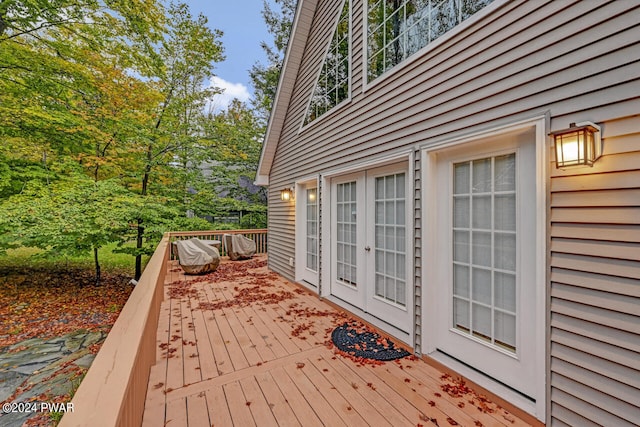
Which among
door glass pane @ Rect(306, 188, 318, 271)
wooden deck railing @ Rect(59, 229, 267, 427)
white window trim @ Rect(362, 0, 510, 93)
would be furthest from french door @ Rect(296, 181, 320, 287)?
wooden deck railing @ Rect(59, 229, 267, 427)

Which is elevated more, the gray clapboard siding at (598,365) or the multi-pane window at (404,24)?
the multi-pane window at (404,24)

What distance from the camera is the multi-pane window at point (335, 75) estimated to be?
13.5 ft

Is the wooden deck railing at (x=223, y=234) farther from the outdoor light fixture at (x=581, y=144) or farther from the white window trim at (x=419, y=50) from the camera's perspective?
the outdoor light fixture at (x=581, y=144)

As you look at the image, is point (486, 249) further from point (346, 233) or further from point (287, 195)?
point (287, 195)

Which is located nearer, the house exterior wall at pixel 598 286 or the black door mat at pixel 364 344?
the house exterior wall at pixel 598 286

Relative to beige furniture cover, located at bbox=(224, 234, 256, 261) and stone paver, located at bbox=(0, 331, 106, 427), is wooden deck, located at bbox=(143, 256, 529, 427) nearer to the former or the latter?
stone paver, located at bbox=(0, 331, 106, 427)

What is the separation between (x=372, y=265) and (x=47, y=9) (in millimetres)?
8112

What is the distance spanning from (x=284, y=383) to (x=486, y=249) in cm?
209

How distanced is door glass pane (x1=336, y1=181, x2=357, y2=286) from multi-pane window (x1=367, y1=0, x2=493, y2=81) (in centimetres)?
160

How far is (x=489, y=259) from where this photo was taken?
92.0 inches

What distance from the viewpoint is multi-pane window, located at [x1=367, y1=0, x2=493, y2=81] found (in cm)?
255

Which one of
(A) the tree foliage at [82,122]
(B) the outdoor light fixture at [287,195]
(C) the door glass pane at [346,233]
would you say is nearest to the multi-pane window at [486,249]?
(C) the door glass pane at [346,233]

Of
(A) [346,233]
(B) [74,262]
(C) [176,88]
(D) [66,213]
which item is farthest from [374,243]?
(B) [74,262]

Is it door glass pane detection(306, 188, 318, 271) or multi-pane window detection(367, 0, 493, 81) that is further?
door glass pane detection(306, 188, 318, 271)
